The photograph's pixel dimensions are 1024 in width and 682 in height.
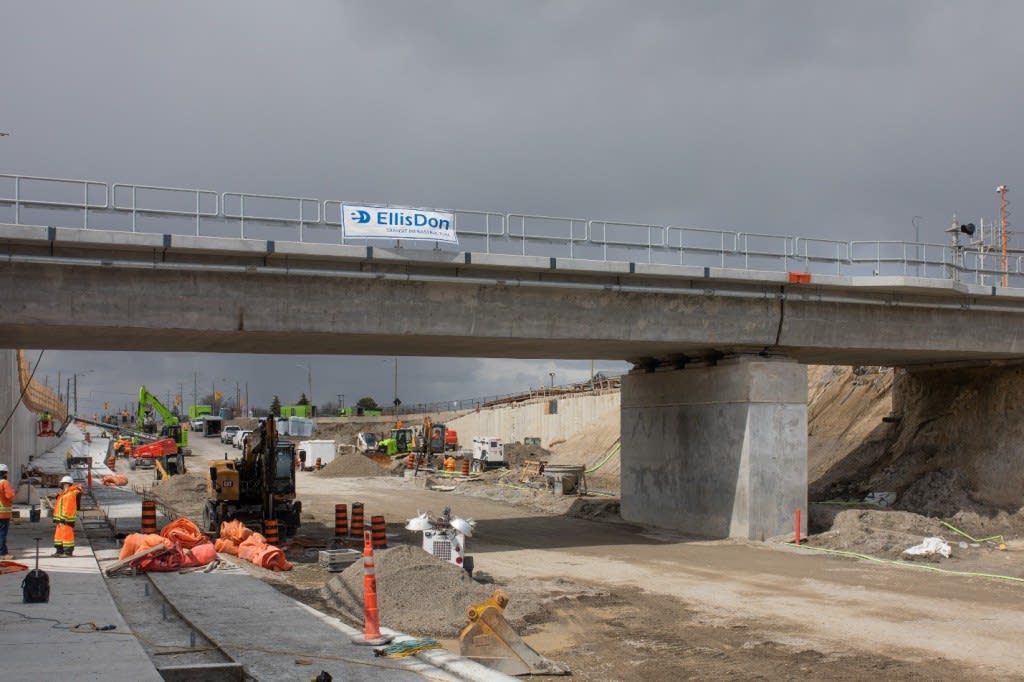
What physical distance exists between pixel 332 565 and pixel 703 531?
1223 centimetres

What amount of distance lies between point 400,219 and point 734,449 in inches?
451

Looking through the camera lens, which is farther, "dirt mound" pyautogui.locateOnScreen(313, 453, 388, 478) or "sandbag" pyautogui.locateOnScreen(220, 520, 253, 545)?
"dirt mound" pyautogui.locateOnScreen(313, 453, 388, 478)

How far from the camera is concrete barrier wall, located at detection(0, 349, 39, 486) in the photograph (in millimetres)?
39847

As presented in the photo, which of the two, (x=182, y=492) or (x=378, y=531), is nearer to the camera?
(x=378, y=531)

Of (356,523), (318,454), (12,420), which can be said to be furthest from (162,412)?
(356,523)

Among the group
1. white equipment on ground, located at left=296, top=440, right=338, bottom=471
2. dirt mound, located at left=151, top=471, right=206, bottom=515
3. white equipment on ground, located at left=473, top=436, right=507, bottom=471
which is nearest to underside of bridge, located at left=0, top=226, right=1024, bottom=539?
dirt mound, located at left=151, top=471, right=206, bottom=515

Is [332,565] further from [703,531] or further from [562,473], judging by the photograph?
[562,473]

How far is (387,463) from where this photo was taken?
63.0 metres

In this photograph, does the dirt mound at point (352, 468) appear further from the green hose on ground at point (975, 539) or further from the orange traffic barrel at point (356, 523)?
the green hose on ground at point (975, 539)

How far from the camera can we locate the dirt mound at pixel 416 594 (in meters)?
14.1

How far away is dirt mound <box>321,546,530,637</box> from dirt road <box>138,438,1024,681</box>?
0.30 m

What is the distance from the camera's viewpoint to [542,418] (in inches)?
3167

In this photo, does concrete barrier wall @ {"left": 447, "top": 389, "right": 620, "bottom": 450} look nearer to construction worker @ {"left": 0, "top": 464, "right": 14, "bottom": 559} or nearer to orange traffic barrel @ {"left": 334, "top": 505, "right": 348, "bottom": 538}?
orange traffic barrel @ {"left": 334, "top": 505, "right": 348, "bottom": 538}

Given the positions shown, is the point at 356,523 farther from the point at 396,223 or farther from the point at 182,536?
the point at 396,223
